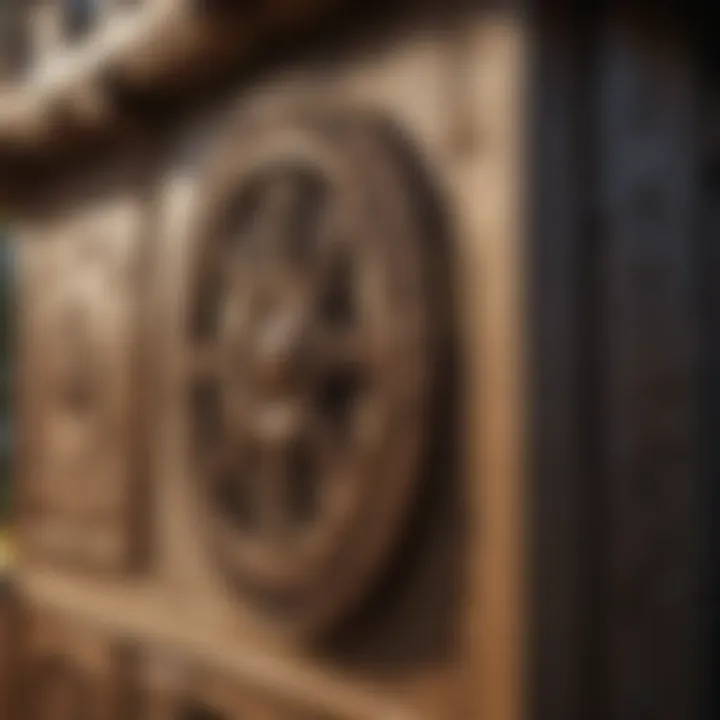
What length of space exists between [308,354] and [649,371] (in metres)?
0.35

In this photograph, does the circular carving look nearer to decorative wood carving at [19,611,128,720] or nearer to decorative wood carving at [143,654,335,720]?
decorative wood carving at [143,654,335,720]

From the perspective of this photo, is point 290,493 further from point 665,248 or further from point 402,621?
point 665,248

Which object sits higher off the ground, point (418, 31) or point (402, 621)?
point (418, 31)

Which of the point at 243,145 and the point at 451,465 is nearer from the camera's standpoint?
the point at 451,465

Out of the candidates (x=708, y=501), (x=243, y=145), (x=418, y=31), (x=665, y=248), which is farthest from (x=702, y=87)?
(x=243, y=145)

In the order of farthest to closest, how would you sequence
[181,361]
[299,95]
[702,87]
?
[181,361]
[299,95]
[702,87]

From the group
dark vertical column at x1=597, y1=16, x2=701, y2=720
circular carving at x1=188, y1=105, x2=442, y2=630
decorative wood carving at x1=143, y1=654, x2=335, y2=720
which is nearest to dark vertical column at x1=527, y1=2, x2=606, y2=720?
dark vertical column at x1=597, y1=16, x2=701, y2=720

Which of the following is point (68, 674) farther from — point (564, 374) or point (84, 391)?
point (564, 374)

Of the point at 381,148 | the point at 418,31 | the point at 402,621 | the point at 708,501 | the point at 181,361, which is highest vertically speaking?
the point at 418,31

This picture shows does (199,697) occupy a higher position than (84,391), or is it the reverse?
(84,391)

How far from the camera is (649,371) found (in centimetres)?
97

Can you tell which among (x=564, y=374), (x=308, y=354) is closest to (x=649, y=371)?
(x=564, y=374)

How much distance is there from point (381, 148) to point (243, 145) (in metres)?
0.25

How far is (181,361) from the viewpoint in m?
1.26
